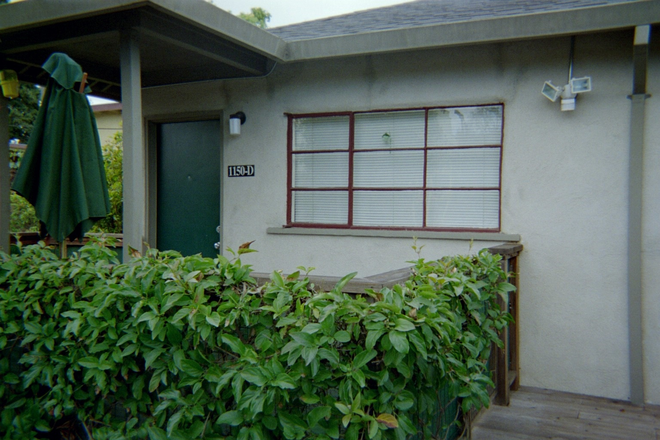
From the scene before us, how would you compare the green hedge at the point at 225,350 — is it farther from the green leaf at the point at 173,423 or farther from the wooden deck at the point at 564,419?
the wooden deck at the point at 564,419

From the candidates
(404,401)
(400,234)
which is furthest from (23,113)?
(404,401)

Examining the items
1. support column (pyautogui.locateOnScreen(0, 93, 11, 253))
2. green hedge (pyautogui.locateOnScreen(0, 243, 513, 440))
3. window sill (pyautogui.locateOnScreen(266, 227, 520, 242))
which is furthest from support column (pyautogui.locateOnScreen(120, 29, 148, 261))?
support column (pyautogui.locateOnScreen(0, 93, 11, 253))

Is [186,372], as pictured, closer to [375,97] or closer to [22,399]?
[22,399]

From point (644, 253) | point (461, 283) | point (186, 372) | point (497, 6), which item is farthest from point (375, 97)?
point (186, 372)

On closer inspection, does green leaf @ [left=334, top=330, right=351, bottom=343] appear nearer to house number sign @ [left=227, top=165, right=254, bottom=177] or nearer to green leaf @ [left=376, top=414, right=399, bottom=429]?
green leaf @ [left=376, top=414, right=399, bottom=429]

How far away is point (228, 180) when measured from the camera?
5.77 m

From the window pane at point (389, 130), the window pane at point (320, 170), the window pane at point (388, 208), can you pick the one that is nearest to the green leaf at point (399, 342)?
the window pane at point (388, 208)

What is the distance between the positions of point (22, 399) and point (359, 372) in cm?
203

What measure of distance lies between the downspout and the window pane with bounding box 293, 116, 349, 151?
8.19ft

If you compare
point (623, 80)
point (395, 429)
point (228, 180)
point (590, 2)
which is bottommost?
point (395, 429)

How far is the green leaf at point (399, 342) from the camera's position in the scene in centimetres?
168

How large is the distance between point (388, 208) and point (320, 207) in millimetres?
713

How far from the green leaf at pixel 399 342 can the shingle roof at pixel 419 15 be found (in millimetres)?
3720

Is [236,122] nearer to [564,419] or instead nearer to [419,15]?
[419,15]
